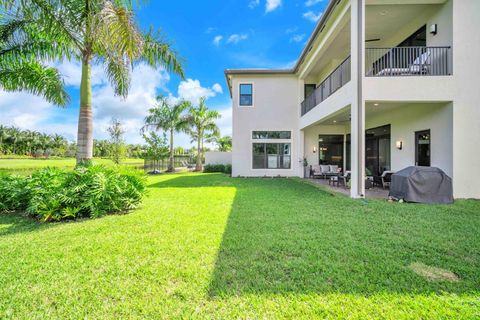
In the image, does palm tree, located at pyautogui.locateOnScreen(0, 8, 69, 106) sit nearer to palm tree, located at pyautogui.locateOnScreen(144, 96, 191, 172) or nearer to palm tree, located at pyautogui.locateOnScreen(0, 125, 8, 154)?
palm tree, located at pyautogui.locateOnScreen(144, 96, 191, 172)

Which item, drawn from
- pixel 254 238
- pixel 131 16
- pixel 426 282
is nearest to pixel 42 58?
pixel 131 16

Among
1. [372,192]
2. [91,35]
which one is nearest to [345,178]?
[372,192]

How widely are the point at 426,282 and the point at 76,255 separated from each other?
4.77 m

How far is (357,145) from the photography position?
764cm

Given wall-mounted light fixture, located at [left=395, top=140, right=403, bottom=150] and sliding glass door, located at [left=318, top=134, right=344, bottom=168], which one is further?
sliding glass door, located at [left=318, top=134, right=344, bottom=168]

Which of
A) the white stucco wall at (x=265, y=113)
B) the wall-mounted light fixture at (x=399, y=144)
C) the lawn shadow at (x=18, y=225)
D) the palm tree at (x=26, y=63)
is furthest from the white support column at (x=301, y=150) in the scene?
the lawn shadow at (x=18, y=225)

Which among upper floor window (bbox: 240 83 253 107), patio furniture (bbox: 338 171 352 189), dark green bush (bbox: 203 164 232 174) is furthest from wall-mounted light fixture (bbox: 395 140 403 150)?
dark green bush (bbox: 203 164 232 174)

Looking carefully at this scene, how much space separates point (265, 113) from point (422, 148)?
8.66 m

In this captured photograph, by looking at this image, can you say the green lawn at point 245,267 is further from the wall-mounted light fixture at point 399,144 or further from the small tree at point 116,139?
the small tree at point 116,139

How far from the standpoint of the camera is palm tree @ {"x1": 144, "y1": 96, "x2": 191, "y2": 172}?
2164 centimetres

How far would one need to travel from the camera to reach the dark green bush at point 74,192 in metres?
5.46

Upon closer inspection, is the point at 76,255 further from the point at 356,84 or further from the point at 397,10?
the point at 397,10

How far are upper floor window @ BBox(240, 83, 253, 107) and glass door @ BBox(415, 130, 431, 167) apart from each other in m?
9.21

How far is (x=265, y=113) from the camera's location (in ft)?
50.2
